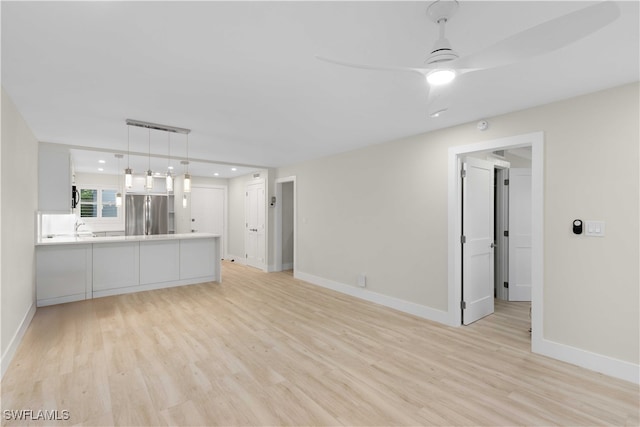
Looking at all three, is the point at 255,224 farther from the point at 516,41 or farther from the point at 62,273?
the point at 516,41

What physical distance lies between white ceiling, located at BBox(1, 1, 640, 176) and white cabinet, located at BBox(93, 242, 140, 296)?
198 cm

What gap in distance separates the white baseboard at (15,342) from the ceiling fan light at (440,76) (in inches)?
147

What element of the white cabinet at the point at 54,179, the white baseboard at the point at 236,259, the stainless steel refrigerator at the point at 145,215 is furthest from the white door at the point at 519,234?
the stainless steel refrigerator at the point at 145,215

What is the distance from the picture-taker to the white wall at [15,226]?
8.29 feet

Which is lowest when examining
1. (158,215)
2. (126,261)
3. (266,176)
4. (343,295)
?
(343,295)

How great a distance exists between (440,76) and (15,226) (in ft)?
12.9

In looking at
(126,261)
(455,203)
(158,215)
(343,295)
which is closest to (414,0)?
(455,203)

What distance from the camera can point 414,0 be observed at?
1.46 m

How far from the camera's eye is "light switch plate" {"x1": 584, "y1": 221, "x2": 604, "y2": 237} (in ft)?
8.35

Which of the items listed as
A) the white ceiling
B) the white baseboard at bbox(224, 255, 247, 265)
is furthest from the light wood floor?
the white baseboard at bbox(224, 255, 247, 265)

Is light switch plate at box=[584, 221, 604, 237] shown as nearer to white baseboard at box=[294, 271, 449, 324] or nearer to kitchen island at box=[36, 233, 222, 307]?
white baseboard at box=[294, 271, 449, 324]

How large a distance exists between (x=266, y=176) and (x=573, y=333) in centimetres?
582

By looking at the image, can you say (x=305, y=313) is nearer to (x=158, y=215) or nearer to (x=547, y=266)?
(x=547, y=266)

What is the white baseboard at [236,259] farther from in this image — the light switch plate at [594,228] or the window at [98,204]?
the light switch plate at [594,228]
